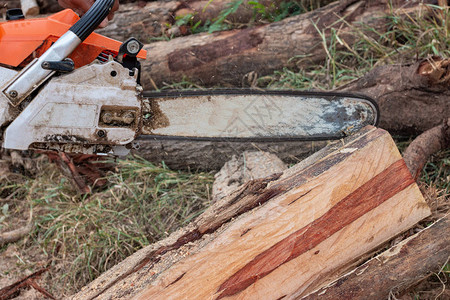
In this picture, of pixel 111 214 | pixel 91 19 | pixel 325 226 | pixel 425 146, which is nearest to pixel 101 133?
pixel 91 19

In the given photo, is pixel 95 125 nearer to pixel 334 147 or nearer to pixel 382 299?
pixel 334 147

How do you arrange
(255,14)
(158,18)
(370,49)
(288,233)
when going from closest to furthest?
(288,233) → (370,49) → (255,14) → (158,18)

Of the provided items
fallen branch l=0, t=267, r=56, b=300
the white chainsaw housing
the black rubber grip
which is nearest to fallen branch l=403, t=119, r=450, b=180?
the white chainsaw housing

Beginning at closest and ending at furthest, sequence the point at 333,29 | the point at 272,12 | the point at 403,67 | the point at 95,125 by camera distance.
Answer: the point at 95,125, the point at 403,67, the point at 333,29, the point at 272,12

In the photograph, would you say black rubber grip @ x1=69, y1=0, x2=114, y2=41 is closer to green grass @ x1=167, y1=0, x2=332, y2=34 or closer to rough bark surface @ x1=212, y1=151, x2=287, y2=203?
rough bark surface @ x1=212, y1=151, x2=287, y2=203

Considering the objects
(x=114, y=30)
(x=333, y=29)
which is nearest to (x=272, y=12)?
(x=333, y=29)

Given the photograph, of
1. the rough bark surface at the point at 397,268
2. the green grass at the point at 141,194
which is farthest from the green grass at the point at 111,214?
the rough bark surface at the point at 397,268

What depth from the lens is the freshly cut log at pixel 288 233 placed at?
1771 mm

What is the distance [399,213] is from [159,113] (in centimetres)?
113

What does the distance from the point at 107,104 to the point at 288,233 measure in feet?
3.07

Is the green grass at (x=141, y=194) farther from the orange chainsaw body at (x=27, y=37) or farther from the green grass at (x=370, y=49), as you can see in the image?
the orange chainsaw body at (x=27, y=37)

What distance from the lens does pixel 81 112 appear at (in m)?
2.07

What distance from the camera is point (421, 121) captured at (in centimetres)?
270

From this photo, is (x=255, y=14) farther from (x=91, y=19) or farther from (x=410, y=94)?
(x=91, y=19)
